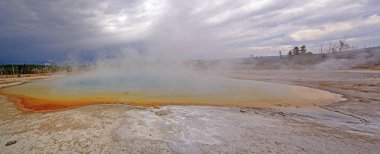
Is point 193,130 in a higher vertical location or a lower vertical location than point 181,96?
lower

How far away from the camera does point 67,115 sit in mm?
7637

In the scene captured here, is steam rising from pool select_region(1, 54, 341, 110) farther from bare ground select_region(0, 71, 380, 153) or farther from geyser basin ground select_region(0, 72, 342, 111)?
bare ground select_region(0, 71, 380, 153)

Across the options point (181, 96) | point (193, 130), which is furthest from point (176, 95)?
point (193, 130)

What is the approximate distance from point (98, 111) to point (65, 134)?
2126mm

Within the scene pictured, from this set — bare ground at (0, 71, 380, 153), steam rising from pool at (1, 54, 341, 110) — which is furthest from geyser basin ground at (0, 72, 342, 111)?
bare ground at (0, 71, 380, 153)

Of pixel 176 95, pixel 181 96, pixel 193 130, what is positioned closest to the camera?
pixel 193 130

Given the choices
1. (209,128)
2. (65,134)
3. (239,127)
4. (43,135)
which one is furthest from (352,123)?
(43,135)

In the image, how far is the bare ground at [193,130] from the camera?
16.2 feet

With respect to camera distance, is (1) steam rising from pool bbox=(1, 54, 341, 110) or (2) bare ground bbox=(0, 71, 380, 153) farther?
(1) steam rising from pool bbox=(1, 54, 341, 110)

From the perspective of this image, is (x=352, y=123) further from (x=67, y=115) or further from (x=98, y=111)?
(x=67, y=115)

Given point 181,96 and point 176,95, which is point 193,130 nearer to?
point 181,96

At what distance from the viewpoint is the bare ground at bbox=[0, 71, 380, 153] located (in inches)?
194

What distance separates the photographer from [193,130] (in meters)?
6.01

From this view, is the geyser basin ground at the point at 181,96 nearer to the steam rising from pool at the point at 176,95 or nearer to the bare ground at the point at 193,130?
the steam rising from pool at the point at 176,95
